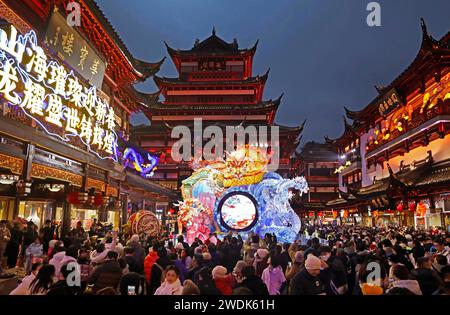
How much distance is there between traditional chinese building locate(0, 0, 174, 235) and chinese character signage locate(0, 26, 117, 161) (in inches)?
1.0

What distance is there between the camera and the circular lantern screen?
15602mm

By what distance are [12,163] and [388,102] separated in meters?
27.1

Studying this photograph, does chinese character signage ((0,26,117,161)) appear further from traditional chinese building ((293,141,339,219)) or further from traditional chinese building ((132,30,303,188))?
traditional chinese building ((293,141,339,219))

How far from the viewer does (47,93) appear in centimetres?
994

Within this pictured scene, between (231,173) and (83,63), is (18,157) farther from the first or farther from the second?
(231,173)

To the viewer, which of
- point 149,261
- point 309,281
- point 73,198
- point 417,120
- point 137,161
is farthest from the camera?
point 417,120

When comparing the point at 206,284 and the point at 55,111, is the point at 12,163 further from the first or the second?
the point at 206,284

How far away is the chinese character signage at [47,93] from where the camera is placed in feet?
27.0

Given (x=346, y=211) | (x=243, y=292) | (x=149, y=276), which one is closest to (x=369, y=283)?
(x=243, y=292)

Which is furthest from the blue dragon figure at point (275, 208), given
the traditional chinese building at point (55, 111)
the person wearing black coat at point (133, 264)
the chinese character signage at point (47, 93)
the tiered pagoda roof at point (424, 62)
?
the tiered pagoda roof at point (424, 62)

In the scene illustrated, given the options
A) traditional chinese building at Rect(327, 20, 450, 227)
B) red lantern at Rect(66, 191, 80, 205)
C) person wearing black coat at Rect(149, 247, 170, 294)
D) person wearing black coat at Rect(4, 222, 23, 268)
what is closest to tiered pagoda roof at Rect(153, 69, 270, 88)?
traditional chinese building at Rect(327, 20, 450, 227)

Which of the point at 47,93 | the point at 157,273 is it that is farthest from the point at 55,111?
the point at 157,273

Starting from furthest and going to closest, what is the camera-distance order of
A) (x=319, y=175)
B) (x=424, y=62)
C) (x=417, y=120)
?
(x=319, y=175) < (x=417, y=120) < (x=424, y=62)
